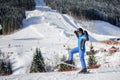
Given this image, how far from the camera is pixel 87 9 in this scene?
583 feet

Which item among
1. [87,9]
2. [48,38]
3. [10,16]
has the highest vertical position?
[10,16]

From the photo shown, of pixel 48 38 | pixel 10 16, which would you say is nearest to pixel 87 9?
pixel 10 16

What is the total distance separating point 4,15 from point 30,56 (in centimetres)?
6573

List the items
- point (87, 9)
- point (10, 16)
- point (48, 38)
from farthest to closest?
point (87, 9) < point (10, 16) < point (48, 38)

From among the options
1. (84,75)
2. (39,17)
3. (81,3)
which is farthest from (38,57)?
(81,3)

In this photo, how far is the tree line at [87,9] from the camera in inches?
6662

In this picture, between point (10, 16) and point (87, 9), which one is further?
point (87, 9)

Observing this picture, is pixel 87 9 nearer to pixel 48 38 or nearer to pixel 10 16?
pixel 10 16

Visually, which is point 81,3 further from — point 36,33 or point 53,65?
point 53,65

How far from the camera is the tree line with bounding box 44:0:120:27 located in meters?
Answer: 169

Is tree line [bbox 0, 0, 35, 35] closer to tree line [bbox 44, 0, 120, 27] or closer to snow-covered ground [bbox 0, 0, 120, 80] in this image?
snow-covered ground [bbox 0, 0, 120, 80]

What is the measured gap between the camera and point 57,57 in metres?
67.4

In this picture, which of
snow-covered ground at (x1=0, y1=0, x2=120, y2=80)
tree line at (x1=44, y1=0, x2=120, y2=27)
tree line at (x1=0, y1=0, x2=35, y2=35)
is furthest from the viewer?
tree line at (x1=44, y1=0, x2=120, y2=27)

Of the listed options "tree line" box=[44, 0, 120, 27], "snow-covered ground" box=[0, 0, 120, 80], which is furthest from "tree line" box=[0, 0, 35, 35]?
"tree line" box=[44, 0, 120, 27]
